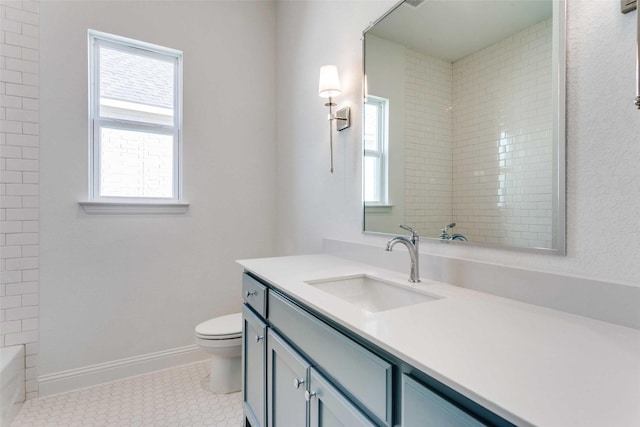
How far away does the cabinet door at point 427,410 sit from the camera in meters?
0.55

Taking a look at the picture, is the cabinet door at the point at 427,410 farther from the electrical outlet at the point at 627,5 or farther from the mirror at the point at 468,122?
the electrical outlet at the point at 627,5

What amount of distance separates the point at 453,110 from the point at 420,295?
2.46 feet

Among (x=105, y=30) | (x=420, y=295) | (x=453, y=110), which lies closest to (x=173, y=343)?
(x=420, y=295)

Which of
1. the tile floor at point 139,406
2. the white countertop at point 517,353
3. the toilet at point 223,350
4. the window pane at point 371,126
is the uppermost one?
the window pane at point 371,126

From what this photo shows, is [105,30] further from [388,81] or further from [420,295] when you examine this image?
[420,295]

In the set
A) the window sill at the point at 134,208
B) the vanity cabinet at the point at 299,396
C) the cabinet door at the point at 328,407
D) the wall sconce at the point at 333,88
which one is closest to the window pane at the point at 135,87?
the window sill at the point at 134,208

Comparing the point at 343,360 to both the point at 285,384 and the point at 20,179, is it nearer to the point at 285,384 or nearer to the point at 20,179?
the point at 285,384

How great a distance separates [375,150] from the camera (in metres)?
1.67

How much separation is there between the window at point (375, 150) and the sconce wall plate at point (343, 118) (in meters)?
0.14

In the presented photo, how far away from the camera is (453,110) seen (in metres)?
1.29

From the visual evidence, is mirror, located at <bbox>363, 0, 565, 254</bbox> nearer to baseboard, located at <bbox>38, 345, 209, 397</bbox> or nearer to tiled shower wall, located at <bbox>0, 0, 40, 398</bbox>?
baseboard, located at <bbox>38, 345, 209, 397</bbox>

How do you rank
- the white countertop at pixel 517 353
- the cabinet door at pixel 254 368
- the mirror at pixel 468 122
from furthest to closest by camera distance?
the cabinet door at pixel 254 368 < the mirror at pixel 468 122 < the white countertop at pixel 517 353

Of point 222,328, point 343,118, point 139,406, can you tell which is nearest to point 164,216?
point 222,328

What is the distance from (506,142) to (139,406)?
2375 mm
